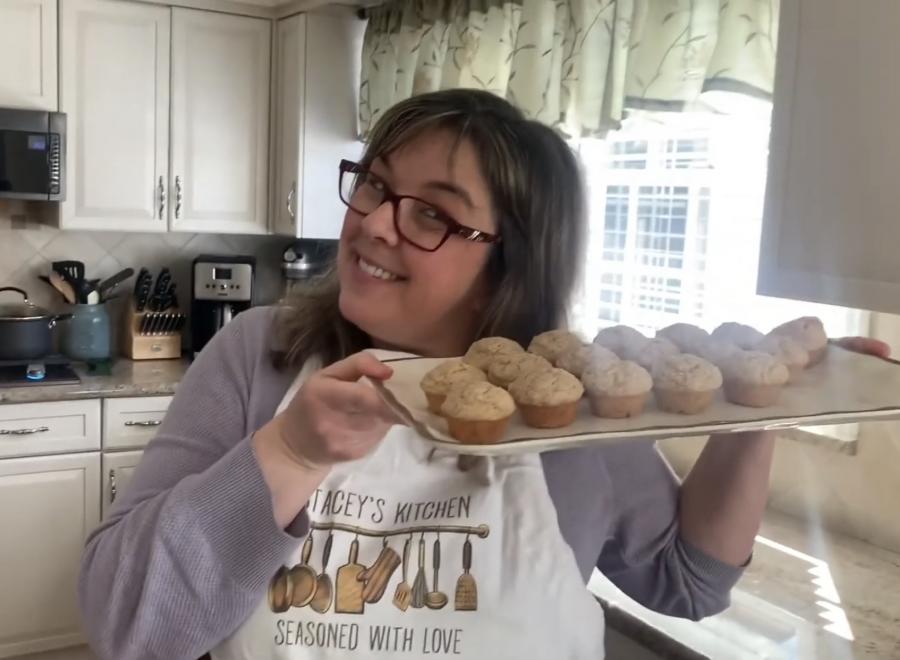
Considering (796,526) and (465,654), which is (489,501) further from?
(796,526)

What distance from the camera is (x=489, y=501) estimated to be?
40.8 inches

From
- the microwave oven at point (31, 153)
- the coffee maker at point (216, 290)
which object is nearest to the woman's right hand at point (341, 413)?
the microwave oven at point (31, 153)

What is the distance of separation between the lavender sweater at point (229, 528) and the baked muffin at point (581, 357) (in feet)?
0.77

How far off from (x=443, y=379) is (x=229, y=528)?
270 millimetres

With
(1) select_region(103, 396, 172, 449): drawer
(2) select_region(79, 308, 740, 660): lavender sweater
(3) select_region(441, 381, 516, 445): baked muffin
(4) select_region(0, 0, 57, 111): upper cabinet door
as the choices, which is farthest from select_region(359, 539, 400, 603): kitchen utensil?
(4) select_region(0, 0, 57, 111): upper cabinet door

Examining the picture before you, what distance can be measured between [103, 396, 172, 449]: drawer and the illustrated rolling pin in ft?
6.03

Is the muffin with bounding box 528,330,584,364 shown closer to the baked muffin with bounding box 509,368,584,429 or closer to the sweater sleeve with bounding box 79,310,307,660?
the baked muffin with bounding box 509,368,584,429

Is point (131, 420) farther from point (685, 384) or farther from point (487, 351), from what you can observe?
point (685, 384)

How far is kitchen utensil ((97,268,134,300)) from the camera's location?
2.96 meters

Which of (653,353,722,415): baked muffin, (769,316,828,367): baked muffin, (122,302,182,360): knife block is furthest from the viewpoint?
(122,302,182,360): knife block

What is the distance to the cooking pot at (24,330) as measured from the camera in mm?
2703

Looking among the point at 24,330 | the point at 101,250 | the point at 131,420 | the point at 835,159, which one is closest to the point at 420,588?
the point at 835,159

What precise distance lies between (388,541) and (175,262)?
2458 millimetres

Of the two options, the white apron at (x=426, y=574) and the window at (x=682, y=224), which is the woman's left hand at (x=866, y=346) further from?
the window at (x=682, y=224)
